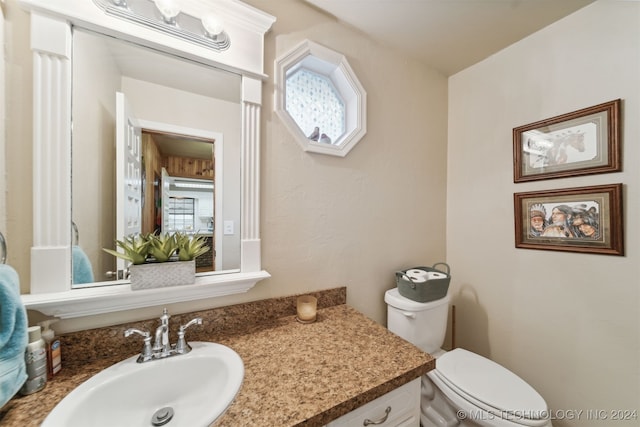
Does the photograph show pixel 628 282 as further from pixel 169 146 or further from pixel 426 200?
pixel 169 146

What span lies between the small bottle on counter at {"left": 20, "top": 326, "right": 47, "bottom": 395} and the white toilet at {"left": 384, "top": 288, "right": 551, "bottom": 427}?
1324 millimetres

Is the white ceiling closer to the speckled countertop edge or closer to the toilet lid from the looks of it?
the speckled countertop edge

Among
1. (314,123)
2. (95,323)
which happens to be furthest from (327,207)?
(95,323)

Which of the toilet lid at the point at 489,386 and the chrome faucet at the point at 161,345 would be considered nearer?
the chrome faucet at the point at 161,345

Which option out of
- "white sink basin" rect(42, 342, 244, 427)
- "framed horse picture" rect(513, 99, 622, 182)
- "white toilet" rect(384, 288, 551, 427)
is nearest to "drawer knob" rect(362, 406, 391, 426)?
"white sink basin" rect(42, 342, 244, 427)

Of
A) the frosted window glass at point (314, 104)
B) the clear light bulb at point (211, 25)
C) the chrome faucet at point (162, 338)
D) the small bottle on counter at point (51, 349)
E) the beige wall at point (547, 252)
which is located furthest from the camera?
the frosted window glass at point (314, 104)

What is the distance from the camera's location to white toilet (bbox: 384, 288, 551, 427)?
906 mm

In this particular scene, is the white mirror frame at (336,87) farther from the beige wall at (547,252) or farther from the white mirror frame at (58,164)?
→ the beige wall at (547,252)

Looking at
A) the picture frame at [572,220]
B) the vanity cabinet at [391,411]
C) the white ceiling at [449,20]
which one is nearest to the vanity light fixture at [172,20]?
the white ceiling at [449,20]

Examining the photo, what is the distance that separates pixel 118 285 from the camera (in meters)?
0.79

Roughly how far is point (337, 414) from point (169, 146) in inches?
40.7

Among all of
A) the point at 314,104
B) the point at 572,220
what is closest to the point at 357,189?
the point at 314,104

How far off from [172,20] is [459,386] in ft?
6.27

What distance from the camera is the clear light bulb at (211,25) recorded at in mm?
858
